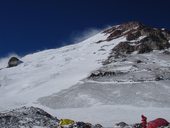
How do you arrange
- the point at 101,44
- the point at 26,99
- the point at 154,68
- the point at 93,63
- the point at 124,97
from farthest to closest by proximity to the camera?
the point at 101,44
the point at 93,63
the point at 154,68
the point at 26,99
the point at 124,97

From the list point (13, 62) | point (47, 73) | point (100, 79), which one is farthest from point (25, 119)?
point (13, 62)

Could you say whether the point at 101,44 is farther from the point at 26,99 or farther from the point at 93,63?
the point at 26,99

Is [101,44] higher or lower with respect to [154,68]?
higher

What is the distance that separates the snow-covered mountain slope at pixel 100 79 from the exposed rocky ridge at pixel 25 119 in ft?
19.9

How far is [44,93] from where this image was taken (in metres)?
59.8

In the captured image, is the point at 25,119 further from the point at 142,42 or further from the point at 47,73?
the point at 142,42

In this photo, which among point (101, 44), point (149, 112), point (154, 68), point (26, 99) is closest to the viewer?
point (149, 112)

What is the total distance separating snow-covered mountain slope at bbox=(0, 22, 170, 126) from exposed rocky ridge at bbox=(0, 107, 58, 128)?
19.9ft

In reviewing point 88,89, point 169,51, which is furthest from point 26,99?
point 169,51

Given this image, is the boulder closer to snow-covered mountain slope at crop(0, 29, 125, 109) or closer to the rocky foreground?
snow-covered mountain slope at crop(0, 29, 125, 109)

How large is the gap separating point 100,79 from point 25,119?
30824 mm

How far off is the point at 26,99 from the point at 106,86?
Result: 11.6 m

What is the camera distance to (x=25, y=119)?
3488 cm

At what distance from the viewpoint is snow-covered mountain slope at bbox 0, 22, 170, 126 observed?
48.6 meters
